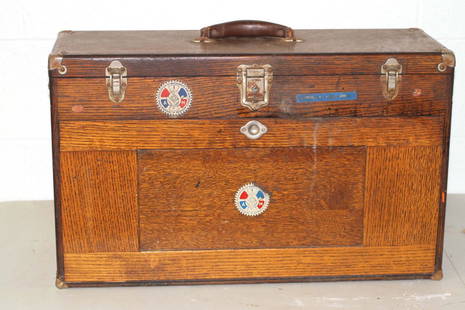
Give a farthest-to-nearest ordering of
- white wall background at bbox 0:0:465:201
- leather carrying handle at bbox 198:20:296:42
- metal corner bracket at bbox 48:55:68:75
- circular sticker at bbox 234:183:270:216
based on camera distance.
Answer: white wall background at bbox 0:0:465:201 < leather carrying handle at bbox 198:20:296:42 < circular sticker at bbox 234:183:270:216 < metal corner bracket at bbox 48:55:68:75

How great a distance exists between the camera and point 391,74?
95.5 inches

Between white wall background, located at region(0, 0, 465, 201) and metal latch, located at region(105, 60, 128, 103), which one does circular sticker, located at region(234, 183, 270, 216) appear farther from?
white wall background, located at region(0, 0, 465, 201)

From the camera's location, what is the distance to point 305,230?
2531 mm

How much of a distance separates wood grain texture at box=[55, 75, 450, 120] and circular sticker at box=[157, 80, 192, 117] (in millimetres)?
12

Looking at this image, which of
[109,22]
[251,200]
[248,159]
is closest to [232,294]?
[251,200]

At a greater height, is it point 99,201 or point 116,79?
point 116,79

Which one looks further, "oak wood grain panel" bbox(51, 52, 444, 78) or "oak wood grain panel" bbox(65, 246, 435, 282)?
"oak wood grain panel" bbox(65, 246, 435, 282)

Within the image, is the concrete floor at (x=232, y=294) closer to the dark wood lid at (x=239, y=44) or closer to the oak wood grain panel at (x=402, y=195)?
the oak wood grain panel at (x=402, y=195)

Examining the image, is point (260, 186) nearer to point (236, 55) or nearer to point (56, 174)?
point (236, 55)

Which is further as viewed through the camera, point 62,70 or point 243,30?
point 243,30

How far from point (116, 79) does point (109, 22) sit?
2.51ft

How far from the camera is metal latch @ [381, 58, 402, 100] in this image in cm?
243

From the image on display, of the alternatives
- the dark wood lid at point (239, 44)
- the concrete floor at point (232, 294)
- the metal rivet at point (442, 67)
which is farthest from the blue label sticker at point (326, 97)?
the concrete floor at point (232, 294)

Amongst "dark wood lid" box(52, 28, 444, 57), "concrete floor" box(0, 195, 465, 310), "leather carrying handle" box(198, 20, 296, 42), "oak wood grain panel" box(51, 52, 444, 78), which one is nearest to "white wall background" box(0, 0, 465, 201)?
"dark wood lid" box(52, 28, 444, 57)
